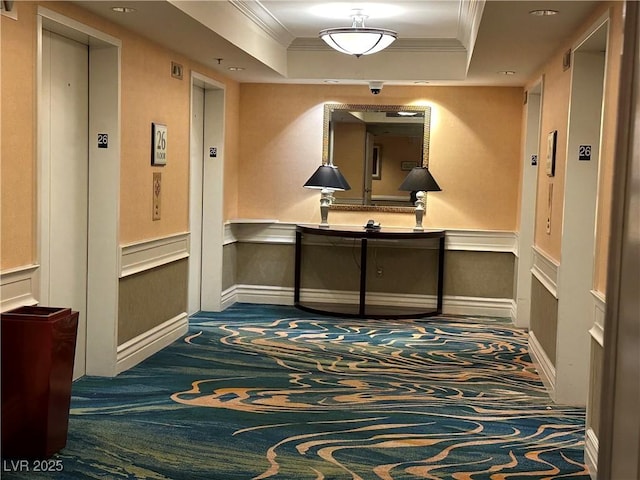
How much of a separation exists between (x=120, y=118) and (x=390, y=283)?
413cm

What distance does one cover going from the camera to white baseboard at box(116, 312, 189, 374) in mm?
5484

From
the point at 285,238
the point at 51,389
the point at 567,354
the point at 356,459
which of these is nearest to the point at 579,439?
the point at 567,354

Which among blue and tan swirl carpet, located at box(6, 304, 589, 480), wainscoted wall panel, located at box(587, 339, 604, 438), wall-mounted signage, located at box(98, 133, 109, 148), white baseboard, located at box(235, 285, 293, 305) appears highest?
wall-mounted signage, located at box(98, 133, 109, 148)

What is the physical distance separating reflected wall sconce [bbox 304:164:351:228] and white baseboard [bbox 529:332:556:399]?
2.66 metres

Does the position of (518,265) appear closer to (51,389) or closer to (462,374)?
(462,374)

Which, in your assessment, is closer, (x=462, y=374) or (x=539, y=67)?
(x=462, y=374)

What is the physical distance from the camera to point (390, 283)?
27.8 feet

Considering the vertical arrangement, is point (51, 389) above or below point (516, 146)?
below

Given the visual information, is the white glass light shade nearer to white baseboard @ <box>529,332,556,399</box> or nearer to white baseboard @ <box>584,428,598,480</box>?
white baseboard @ <box>529,332,556,399</box>

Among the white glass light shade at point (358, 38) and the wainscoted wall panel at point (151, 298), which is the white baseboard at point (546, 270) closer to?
the white glass light shade at point (358, 38)

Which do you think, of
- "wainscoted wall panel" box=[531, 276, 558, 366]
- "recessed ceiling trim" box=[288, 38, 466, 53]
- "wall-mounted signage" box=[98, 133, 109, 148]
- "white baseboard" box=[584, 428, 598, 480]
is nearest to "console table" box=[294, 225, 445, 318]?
"wainscoted wall panel" box=[531, 276, 558, 366]

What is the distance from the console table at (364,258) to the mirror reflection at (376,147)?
1.47 ft

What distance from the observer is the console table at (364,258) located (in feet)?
25.5

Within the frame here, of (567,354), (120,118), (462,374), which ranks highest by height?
(120,118)
